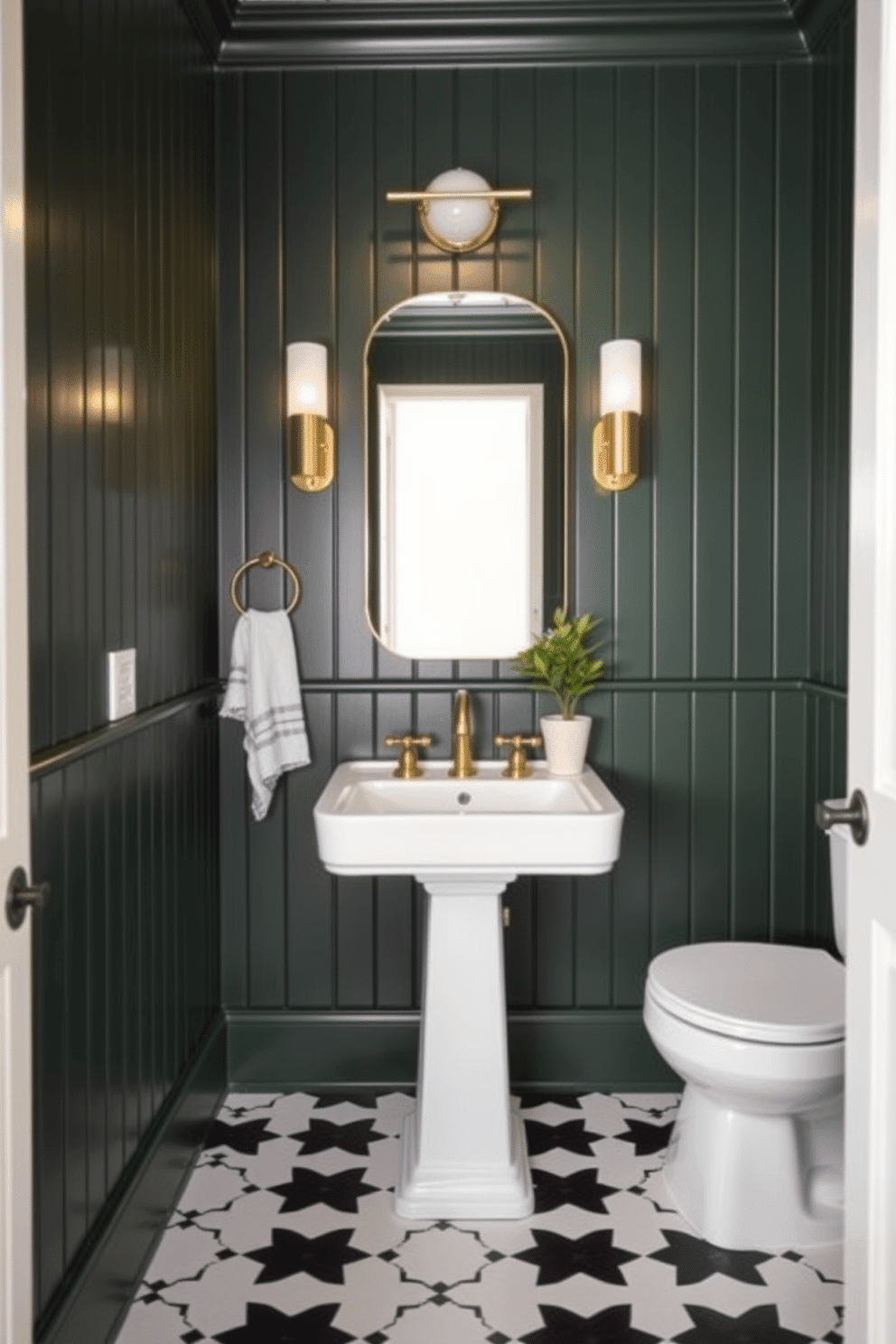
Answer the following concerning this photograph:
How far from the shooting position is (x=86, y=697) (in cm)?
184

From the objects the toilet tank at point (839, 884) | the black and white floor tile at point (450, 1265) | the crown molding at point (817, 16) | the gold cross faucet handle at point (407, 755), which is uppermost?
the crown molding at point (817, 16)

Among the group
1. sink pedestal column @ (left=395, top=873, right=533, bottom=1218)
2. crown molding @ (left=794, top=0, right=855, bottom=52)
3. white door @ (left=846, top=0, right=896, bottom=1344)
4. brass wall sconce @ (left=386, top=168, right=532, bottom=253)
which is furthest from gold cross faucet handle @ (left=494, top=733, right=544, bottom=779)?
crown molding @ (left=794, top=0, right=855, bottom=52)

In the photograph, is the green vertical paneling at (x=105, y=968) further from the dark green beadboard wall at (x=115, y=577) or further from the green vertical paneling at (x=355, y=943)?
the green vertical paneling at (x=355, y=943)

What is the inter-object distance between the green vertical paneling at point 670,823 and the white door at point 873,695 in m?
1.38

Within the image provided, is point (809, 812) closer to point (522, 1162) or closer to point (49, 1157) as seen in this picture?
point (522, 1162)

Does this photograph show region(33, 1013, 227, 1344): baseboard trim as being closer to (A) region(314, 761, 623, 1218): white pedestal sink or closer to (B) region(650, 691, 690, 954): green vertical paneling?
(A) region(314, 761, 623, 1218): white pedestal sink

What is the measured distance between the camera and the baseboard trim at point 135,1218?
5.74 feet

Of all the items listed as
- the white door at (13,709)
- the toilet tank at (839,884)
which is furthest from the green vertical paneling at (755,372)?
the white door at (13,709)

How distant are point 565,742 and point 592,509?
567mm

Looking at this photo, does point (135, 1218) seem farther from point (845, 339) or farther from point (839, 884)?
point (845, 339)

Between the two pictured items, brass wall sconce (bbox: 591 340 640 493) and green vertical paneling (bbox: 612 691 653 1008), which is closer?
brass wall sconce (bbox: 591 340 640 493)

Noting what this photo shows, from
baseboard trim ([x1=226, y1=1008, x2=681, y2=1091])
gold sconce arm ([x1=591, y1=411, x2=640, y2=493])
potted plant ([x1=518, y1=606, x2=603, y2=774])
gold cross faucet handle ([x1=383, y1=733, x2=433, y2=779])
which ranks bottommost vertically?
baseboard trim ([x1=226, y1=1008, x2=681, y2=1091])

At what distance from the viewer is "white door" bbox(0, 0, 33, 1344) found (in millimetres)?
1237

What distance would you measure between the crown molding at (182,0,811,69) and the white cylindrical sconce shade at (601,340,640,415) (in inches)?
27.0
